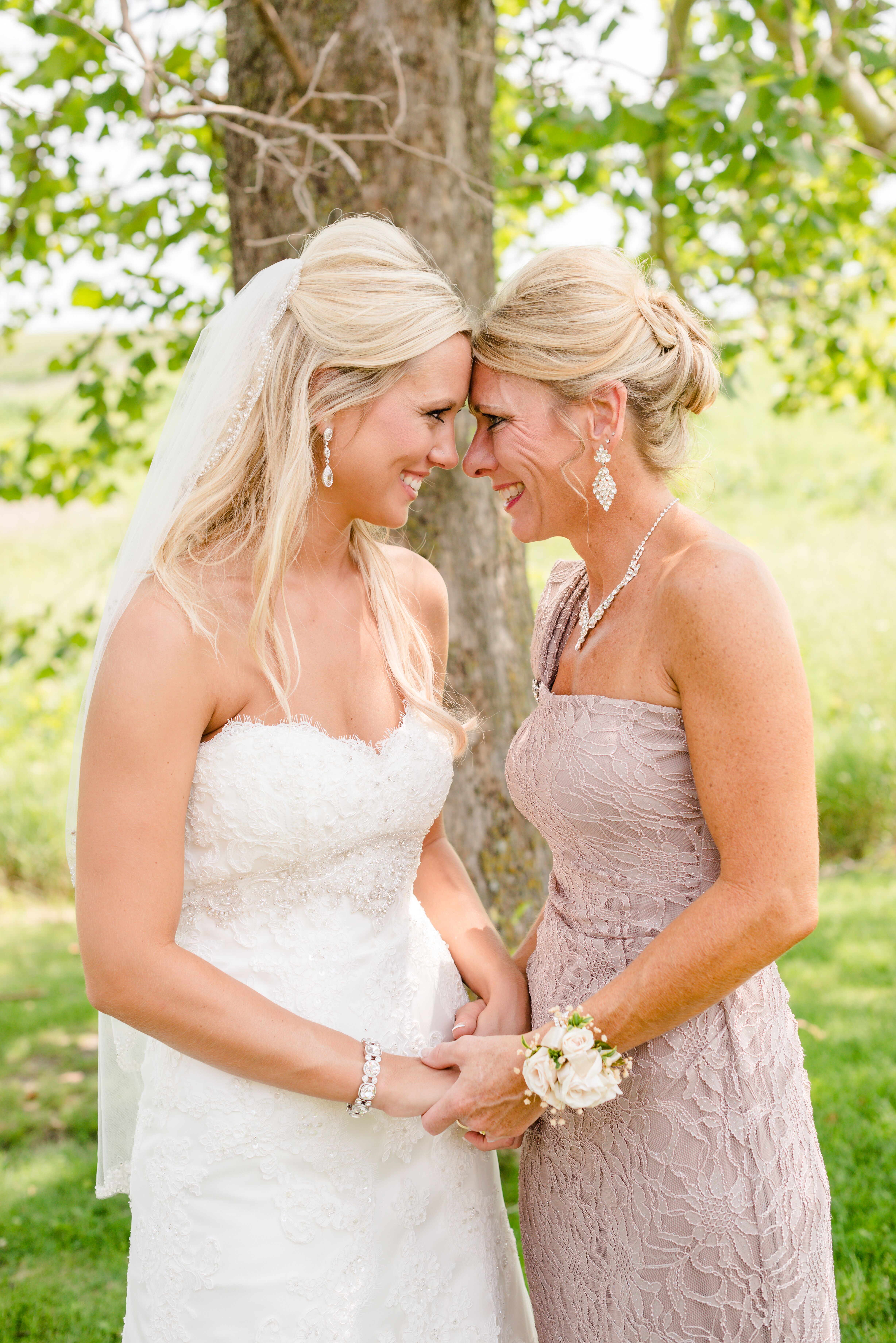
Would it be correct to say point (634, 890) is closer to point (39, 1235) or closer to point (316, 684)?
point (316, 684)

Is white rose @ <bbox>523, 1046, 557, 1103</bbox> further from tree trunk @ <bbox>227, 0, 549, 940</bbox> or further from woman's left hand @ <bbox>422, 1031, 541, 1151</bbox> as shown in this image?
tree trunk @ <bbox>227, 0, 549, 940</bbox>

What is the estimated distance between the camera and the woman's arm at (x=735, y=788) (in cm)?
186

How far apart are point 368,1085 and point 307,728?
712 mm

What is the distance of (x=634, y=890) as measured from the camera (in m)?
2.18

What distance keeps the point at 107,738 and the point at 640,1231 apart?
139 centimetres

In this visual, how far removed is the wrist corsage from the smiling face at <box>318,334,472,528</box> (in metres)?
1.11

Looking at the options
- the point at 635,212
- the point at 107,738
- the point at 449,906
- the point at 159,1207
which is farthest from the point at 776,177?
the point at 159,1207

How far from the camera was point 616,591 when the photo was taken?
7.51 feet

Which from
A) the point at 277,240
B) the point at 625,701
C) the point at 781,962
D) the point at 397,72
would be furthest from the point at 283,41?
the point at 781,962

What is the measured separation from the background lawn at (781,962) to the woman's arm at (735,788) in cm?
61

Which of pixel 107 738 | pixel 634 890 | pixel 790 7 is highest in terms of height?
pixel 790 7

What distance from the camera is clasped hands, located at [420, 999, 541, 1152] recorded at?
2.18m

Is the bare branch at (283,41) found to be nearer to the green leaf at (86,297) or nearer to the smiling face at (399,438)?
the smiling face at (399,438)

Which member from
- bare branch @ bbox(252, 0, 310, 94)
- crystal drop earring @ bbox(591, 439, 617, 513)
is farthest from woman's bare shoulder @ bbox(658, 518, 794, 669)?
bare branch @ bbox(252, 0, 310, 94)
